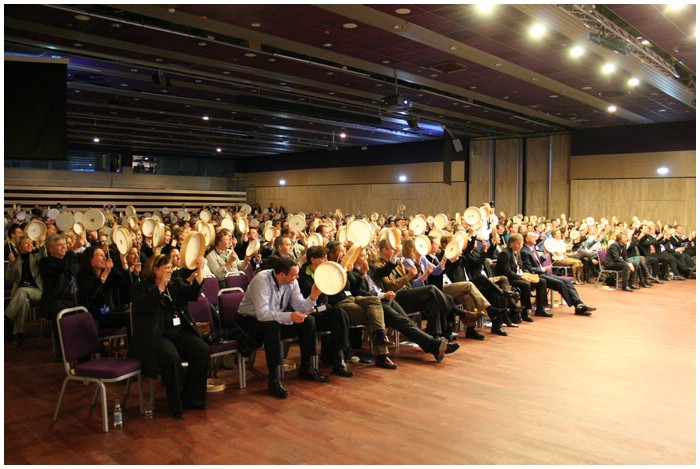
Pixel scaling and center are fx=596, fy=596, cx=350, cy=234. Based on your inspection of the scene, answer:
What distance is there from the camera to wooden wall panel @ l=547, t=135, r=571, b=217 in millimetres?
22297

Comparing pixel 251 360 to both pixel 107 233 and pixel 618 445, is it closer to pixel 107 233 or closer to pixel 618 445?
pixel 618 445

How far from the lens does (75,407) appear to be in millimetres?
5328

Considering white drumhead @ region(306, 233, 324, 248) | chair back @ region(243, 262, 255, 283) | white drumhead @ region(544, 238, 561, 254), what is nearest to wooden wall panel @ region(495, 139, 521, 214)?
white drumhead @ region(544, 238, 561, 254)

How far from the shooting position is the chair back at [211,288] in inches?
285

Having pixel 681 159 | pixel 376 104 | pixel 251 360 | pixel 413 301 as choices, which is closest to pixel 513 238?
pixel 413 301

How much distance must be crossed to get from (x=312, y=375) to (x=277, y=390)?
1.92ft

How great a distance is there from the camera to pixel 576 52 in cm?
1133

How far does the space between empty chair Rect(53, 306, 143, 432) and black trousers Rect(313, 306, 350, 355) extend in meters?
2.06

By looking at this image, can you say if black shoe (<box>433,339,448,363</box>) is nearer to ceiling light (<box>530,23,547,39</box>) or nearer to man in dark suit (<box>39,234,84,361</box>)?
man in dark suit (<box>39,234,84,361</box>)

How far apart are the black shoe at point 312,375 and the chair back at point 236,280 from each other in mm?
1822

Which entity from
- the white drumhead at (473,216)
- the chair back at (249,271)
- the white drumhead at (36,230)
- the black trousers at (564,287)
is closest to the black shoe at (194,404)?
the chair back at (249,271)

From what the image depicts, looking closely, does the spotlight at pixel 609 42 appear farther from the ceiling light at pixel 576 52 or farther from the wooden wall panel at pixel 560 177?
the wooden wall panel at pixel 560 177

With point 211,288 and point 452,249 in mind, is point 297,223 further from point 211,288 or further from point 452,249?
point 211,288

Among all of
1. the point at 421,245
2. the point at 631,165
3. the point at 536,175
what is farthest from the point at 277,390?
the point at 536,175
